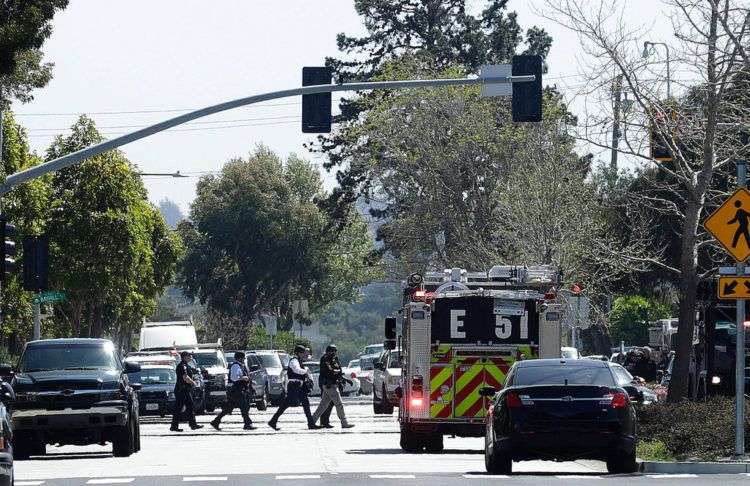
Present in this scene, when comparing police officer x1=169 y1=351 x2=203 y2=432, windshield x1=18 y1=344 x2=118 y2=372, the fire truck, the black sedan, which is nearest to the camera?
the black sedan

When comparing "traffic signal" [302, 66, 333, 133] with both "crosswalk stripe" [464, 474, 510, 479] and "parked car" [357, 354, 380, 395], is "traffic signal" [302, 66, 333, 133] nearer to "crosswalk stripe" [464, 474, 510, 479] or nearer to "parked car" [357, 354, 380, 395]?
"crosswalk stripe" [464, 474, 510, 479]

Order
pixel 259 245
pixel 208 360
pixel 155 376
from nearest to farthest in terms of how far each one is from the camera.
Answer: pixel 155 376 < pixel 208 360 < pixel 259 245

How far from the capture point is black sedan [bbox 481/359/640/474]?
2203cm

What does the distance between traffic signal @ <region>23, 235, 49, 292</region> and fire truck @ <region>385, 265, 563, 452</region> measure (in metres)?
7.09

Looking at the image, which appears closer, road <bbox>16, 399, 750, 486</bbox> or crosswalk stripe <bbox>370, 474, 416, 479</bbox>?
road <bbox>16, 399, 750, 486</bbox>

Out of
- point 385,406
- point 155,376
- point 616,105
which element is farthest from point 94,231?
point 616,105

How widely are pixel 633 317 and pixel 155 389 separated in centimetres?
3523

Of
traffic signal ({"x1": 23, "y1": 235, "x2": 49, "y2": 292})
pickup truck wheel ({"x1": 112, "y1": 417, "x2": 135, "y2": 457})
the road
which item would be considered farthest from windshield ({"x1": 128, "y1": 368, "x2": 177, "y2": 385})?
pickup truck wheel ({"x1": 112, "y1": 417, "x2": 135, "y2": 457})

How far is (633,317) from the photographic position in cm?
7750

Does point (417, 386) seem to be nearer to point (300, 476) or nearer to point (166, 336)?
point (300, 476)

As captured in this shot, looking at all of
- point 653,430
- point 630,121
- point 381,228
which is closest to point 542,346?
point 653,430

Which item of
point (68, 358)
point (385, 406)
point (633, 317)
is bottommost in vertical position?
point (385, 406)

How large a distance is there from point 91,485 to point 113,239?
38.3 metres

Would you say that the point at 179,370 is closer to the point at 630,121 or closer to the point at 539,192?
the point at 630,121
